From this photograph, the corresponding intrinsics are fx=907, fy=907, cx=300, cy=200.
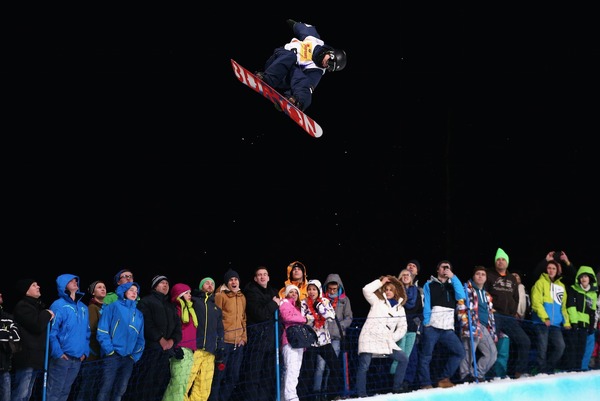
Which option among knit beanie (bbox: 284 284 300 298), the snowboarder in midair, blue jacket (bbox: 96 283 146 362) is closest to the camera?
blue jacket (bbox: 96 283 146 362)

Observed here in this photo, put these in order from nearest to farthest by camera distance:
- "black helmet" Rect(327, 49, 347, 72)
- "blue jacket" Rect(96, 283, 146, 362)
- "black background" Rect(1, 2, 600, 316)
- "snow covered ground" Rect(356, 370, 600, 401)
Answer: "blue jacket" Rect(96, 283, 146, 362) → "black helmet" Rect(327, 49, 347, 72) → "snow covered ground" Rect(356, 370, 600, 401) → "black background" Rect(1, 2, 600, 316)

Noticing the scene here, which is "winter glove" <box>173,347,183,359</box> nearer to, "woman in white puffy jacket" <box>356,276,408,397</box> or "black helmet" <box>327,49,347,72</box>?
"woman in white puffy jacket" <box>356,276,408,397</box>

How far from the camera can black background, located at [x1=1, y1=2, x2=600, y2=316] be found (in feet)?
27.7

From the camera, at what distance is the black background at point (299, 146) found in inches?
333

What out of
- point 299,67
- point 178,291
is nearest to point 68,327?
point 178,291

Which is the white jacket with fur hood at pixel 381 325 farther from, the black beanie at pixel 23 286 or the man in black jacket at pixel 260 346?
the black beanie at pixel 23 286

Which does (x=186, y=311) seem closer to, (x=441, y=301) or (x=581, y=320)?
(x=441, y=301)

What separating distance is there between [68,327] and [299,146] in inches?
184

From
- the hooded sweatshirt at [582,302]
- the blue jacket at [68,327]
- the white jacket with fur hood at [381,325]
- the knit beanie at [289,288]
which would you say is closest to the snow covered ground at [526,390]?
the white jacket with fur hood at [381,325]

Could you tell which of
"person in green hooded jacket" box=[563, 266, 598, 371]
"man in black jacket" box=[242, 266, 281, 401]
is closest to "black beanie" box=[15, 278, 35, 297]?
"man in black jacket" box=[242, 266, 281, 401]

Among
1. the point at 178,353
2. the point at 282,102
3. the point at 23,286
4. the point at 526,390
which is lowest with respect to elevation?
the point at 526,390

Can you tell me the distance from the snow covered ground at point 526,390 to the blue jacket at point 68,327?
237 cm

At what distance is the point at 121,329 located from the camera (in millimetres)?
6848

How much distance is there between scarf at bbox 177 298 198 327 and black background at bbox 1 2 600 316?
148 cm
